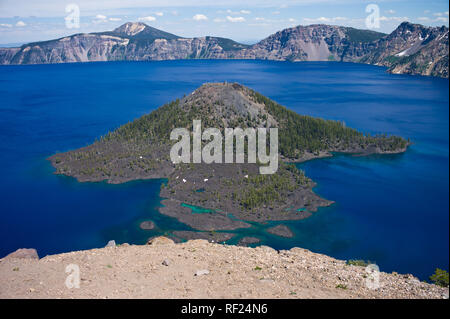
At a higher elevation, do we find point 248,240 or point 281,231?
point 281,231

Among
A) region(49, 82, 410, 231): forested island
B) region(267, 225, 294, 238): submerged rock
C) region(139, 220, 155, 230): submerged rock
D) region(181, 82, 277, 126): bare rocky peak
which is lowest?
region(139, 220, 155, 230): submerged rock

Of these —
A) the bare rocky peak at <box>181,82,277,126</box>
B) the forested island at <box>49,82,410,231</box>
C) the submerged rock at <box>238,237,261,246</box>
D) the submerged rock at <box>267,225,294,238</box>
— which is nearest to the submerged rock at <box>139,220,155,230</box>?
the forested island at <box>49,82,410,231</box>

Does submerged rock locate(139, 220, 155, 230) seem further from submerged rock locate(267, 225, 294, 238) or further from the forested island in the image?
submerged rock locate(267, 225, 294, 238)

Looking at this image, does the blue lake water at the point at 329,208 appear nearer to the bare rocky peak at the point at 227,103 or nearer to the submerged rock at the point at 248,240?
the submerged rock at the point at 248,240

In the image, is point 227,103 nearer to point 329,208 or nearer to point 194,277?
point 329,208

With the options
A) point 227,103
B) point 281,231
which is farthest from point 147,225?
point 227,103
